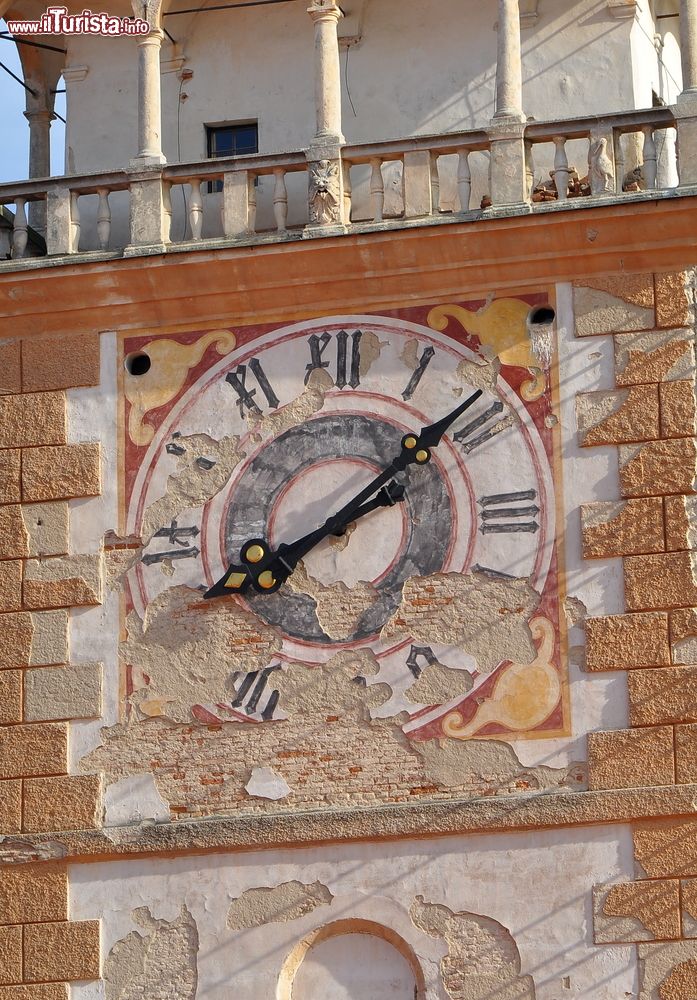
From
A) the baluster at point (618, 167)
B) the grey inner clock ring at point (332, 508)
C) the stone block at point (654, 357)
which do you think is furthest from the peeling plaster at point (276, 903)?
the baluster at point (618, 167)

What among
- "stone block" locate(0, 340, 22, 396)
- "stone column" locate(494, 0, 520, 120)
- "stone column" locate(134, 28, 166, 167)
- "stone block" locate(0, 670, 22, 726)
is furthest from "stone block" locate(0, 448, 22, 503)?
"stone column" locate(494, 0, 520, 120)

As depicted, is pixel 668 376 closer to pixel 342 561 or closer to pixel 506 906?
pixel 342 561

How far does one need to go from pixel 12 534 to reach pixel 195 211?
6.69 feet

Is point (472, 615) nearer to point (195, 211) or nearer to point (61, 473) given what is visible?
point (61, 473)

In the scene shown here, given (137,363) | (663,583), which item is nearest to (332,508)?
(137,363)

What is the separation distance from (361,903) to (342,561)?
1.82 m

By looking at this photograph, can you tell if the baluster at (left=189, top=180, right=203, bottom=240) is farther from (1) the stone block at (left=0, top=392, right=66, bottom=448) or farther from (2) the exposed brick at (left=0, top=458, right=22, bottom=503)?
(2) the exposed brick at (left=0, top=458, right=22, bottom=503)

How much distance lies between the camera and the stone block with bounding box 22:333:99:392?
16.0 metres

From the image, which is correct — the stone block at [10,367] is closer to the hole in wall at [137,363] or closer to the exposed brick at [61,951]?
the hole in wall at [137,363]

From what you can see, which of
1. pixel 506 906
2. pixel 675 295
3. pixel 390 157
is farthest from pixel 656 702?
pixel 390 157

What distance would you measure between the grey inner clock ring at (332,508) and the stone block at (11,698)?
1298 mm

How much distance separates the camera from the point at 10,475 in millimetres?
15883

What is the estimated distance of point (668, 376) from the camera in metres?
15.3

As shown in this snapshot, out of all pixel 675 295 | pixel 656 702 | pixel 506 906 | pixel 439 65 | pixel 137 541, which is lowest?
pixel 506 906
